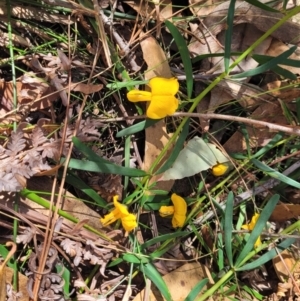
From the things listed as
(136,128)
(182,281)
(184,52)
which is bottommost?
(182,281)

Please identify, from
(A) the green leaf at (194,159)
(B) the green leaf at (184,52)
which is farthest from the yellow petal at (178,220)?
(B) the green leaf at (184,52)

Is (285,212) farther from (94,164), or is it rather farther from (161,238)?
(94,164)

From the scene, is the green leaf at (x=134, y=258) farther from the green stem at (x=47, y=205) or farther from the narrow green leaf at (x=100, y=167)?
the narrow green leaf at (x=100, y=167)

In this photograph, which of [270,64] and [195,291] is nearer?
[270,64]

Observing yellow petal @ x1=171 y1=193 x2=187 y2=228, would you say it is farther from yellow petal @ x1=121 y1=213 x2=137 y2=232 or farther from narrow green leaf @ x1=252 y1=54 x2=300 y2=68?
narrow green leaf @ x1=252 y1=54 x2=300 y2=68

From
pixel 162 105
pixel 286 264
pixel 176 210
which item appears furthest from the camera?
pixel 286 264

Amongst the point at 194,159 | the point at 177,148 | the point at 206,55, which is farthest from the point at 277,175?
the point at 206,55
